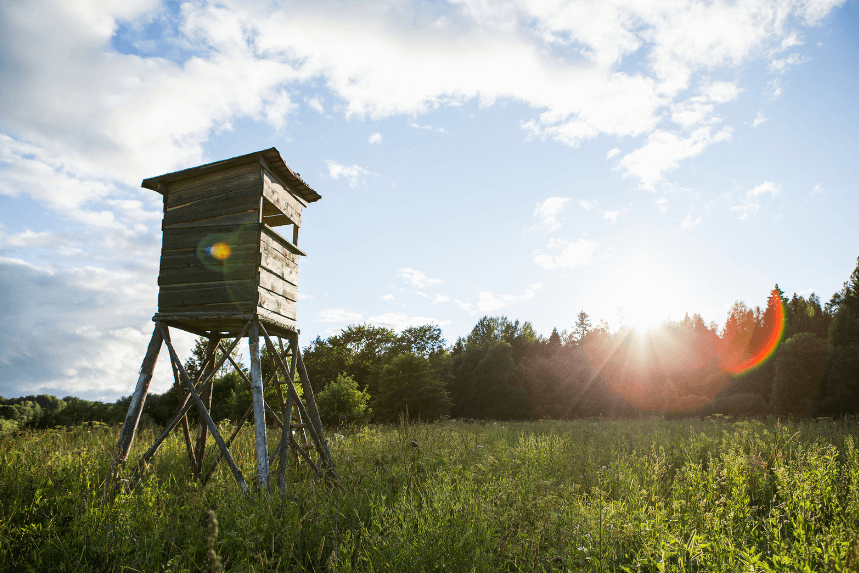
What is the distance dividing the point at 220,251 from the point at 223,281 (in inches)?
21.2

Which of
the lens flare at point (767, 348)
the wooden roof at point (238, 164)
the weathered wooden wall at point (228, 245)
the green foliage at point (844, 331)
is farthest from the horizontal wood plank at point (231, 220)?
the lens flare at point (767, 348)

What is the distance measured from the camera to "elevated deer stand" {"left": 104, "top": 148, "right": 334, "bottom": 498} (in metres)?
7.00

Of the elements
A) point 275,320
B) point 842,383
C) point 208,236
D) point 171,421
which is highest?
point 208,236

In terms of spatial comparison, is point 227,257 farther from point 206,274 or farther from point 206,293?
point 206,293

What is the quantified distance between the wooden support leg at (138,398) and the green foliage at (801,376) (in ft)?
102

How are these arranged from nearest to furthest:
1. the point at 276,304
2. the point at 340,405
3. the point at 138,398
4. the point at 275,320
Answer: the point at 138,398
the point at 275,320
the point at 276,304
the point at 340,405

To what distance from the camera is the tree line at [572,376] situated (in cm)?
1878

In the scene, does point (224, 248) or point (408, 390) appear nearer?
point (224, 248)

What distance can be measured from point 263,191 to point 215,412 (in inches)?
525

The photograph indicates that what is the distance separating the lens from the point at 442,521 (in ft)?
13.0

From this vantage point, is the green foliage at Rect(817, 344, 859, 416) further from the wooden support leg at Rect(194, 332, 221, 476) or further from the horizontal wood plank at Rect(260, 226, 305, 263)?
the wooden support leg at Rect(194, 332, 221, 476)

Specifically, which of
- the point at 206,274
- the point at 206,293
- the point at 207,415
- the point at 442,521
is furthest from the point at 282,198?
the point at 442,521

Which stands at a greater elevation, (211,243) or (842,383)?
(211,243)

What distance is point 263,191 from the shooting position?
24.4 feet
